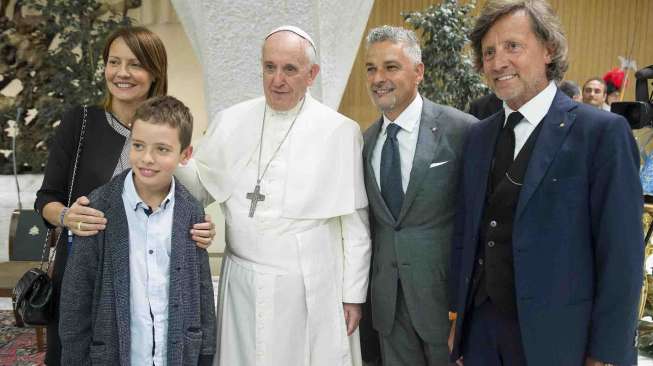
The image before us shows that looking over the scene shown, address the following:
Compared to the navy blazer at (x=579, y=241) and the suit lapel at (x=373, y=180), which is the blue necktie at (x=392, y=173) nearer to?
the suit lapel at (x=373, y=180)

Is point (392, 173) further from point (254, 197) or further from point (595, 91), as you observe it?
point (595, 91)

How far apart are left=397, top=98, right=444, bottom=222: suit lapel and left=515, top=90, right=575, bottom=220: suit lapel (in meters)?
0.46


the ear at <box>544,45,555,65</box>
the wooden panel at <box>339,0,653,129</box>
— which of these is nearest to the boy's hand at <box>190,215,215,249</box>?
the ear at <box>544,45,555,65</box>

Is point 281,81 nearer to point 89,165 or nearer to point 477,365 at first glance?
point 89,165

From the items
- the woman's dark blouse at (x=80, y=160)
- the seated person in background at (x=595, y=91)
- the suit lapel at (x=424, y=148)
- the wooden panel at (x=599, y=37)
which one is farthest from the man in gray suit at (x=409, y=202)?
the wooden panel at (x=599, y=37)

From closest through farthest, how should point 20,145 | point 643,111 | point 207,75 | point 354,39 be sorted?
1. point 643,111
2. point 207,75
3. point 354,39
4. point 20,145

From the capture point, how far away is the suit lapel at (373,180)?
84.0 inches

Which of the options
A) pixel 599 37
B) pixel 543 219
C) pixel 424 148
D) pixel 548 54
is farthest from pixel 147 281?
pixel 599 37

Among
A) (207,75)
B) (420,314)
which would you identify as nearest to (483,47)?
(420,314)

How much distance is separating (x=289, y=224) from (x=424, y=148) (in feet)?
1.90

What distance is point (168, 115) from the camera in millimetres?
1822

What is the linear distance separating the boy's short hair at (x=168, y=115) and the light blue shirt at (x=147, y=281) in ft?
0.73

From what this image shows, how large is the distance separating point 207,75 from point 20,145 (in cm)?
338

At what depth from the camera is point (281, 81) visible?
6.88ft
